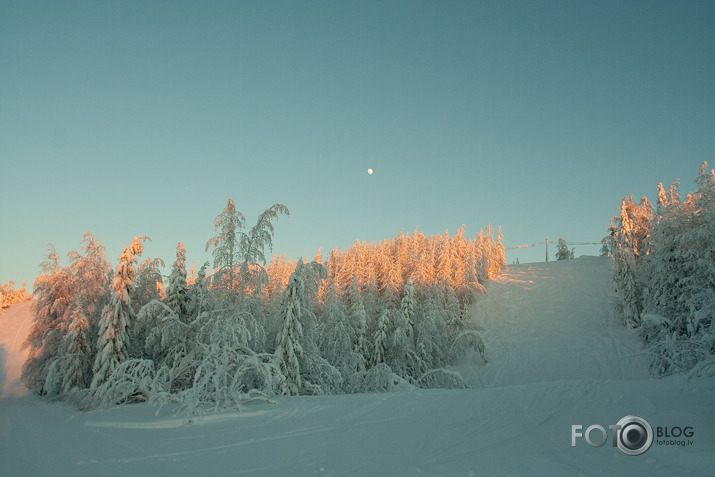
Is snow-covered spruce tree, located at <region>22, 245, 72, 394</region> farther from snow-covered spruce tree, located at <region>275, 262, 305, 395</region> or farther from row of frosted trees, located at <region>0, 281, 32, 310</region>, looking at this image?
row of frosted trees, located at <region>0, 281, 32, 310</region>

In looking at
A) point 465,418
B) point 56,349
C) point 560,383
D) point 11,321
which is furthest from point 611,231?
point 11,321

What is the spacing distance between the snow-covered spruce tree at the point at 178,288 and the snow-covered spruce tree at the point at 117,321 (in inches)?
76.5

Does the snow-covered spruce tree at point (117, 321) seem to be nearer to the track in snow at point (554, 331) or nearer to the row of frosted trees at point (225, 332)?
the row of frosted trees at point (225, 332)

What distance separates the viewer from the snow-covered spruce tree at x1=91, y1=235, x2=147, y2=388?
1956 cm

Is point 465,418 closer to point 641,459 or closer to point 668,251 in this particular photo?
point 641,459

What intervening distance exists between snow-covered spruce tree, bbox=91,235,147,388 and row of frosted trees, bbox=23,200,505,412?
0.18 ft

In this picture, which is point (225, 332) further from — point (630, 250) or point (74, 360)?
point (630, 250)

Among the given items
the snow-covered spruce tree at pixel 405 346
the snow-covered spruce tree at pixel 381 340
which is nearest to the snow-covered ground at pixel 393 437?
the snow-covered spruce tree at pixel 405 346

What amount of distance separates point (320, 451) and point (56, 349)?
25.3m

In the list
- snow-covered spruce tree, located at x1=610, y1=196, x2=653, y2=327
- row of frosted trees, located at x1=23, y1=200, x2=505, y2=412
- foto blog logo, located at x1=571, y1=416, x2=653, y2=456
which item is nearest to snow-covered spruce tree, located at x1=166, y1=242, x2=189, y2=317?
row of frosted trees, located at x1=23, y1=200, x2=505, y2=412

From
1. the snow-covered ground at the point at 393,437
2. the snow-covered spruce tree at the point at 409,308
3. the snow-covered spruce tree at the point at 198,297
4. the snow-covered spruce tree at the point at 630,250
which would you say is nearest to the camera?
the snow-covered ground at the point at 393,437

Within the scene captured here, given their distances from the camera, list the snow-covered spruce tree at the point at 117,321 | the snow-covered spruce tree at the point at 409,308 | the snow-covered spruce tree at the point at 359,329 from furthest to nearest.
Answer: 1. the snow-covered spruce tree at the point at 409,308
2. the snow-covered spruce tree at the point at 359,329
3. the snow-covered spruce tree at the point at 117,321

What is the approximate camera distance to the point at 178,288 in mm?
22203

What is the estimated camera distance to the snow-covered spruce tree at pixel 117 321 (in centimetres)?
1956
